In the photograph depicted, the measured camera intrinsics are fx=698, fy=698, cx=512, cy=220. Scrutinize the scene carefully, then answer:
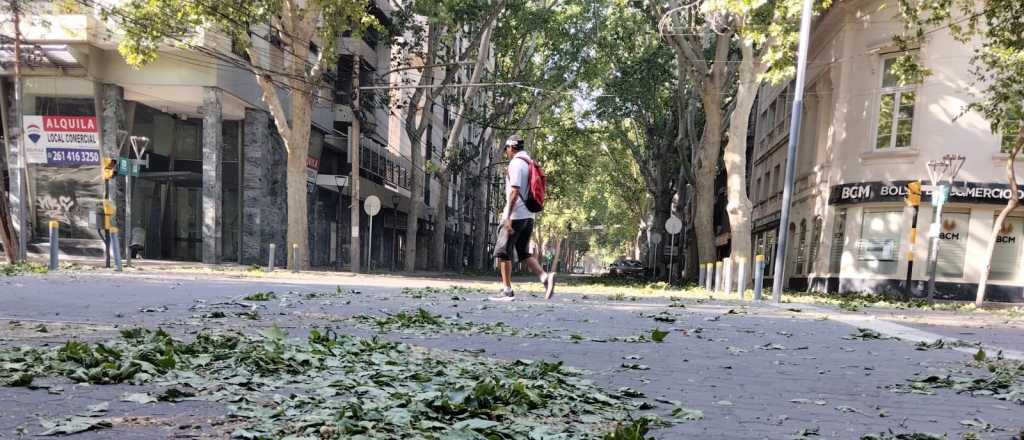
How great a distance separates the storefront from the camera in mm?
19609

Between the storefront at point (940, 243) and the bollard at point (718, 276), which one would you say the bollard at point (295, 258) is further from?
the storefront at point (940, 243)

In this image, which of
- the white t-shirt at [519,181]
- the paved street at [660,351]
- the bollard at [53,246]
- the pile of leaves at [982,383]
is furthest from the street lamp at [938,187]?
the bollard at [53,246]

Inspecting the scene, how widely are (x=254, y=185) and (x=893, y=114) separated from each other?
20569mm

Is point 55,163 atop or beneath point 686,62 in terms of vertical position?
beneath

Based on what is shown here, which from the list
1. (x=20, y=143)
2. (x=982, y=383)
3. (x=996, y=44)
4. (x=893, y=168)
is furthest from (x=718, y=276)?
(x=20, y=143)

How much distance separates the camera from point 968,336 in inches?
281

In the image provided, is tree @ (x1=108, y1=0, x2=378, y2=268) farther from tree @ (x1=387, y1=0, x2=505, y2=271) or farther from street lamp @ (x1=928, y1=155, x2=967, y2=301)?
street lamp @ (x1=928, y1=155, x2=967, y2=301)

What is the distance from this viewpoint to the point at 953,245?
20078mm

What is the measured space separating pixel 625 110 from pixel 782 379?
24.7m

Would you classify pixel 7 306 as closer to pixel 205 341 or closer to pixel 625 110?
pixel 205 341

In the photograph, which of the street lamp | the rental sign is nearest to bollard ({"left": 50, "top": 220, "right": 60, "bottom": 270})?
the rental sign

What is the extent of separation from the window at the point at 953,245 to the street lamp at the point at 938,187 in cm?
333

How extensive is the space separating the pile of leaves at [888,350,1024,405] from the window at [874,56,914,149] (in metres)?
18.2

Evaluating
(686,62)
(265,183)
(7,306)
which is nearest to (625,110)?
(686,62)
